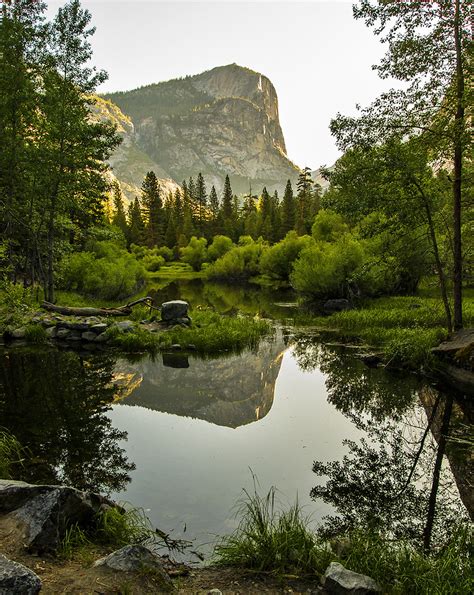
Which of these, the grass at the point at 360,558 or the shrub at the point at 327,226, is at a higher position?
the shrub at the point at 327,226

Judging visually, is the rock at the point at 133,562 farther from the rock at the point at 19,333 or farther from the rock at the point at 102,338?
the rock at the point at 19,333

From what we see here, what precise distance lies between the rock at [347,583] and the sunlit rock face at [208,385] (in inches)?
224

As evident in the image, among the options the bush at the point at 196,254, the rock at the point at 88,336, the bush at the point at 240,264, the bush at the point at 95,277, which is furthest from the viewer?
the bush at the point at 196,254

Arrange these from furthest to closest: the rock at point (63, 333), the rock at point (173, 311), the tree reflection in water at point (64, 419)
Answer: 1. the rock at point (173, 311)
2. the rock at point (63, 333)
3. the tree reflection in water at point (64, 419)

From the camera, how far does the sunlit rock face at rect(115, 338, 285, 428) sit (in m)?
10.4

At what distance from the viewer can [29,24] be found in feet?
67.0

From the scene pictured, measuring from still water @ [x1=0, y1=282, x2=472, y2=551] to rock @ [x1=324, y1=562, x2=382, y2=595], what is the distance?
1.88 metres

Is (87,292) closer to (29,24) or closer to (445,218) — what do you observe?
(29,24)

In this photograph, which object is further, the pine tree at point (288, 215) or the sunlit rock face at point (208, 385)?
the pine tree at point (288, 215)

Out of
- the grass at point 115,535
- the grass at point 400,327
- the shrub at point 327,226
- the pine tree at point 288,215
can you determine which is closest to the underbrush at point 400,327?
the grass at point 400,327

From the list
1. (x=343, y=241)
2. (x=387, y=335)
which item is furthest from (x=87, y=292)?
(x=387, y=335)

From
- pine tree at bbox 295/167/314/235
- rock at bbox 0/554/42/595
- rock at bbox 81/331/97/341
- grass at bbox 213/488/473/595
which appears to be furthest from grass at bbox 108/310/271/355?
pine tree at bbox 295/167/314/235

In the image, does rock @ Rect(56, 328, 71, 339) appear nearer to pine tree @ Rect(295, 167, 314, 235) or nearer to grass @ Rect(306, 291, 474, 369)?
grass @ Rect(306, 291, 474, 369)

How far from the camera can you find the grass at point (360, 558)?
4.03 metres
